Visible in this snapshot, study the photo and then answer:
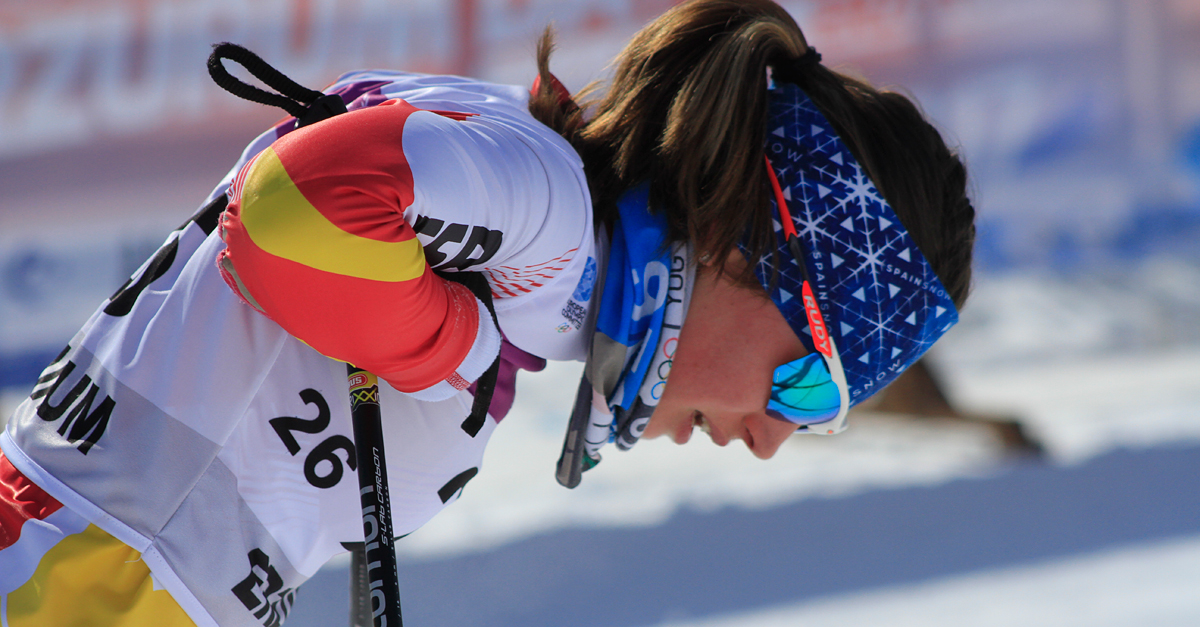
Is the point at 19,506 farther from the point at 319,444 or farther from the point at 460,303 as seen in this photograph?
the point at 460,303

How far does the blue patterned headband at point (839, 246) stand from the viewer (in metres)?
0.69

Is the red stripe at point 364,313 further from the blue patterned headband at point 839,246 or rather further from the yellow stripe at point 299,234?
the blue patterned headband at point 839,246

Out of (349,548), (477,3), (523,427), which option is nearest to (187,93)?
(477,3)

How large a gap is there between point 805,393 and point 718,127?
0.84ft

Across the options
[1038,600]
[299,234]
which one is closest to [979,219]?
[1038,600]

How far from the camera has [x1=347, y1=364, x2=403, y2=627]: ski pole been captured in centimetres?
53

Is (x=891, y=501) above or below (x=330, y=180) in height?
below

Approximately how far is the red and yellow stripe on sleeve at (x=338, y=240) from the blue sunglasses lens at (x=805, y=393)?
340mm

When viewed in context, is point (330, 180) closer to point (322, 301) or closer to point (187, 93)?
point (322, 301)

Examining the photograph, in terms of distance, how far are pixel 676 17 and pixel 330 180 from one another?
1.05 ft

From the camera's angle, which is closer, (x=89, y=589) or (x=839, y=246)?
(x=89, y=589)

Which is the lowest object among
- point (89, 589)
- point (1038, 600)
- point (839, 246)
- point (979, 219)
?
point (1038, 600)

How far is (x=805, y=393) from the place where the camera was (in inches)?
28.7

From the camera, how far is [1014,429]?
1942 millimetres
